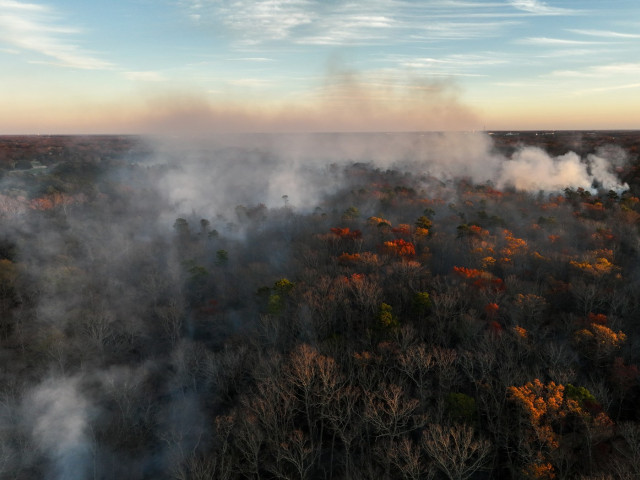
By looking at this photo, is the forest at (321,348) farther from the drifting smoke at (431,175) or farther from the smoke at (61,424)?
the drifting smoke at (431,175)

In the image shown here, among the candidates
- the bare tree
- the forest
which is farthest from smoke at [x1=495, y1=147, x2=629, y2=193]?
the bare tree

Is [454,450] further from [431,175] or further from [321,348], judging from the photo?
[431,175]

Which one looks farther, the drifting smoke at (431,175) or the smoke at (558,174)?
the drifting smoke at (431,175)

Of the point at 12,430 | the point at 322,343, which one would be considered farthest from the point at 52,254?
the point at 322,343

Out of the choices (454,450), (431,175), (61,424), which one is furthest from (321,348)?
(431,175)

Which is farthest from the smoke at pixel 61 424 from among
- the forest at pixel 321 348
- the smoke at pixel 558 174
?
the smoke at pixel 558 174

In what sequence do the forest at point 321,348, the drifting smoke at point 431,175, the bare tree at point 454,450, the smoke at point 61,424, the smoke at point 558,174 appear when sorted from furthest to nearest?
the drifting smoke at point 431,175 → the smoke at point 558,174 → the smoke at point 61,424 → the forest at point 321,348 → the bare tree at point 454,450

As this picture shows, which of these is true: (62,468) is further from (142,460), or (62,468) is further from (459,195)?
(459,195)
